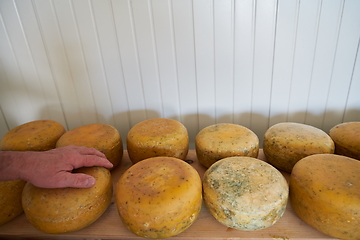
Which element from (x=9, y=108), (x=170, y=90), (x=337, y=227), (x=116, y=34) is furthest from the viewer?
(x=9, y=108)

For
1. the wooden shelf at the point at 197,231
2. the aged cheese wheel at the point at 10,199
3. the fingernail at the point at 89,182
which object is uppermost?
the fingernail at the point at 89,182

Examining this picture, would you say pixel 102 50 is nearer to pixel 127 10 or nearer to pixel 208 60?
pixel 127 10

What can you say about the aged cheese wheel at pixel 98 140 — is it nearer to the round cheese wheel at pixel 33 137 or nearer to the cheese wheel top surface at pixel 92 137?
the cheese wheel top surface at pixel 92 137

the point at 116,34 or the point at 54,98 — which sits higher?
the point at 116,34

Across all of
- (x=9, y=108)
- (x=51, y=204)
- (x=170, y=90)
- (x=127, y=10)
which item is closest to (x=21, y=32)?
(x=9, y=108)

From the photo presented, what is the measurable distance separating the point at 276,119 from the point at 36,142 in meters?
1.44

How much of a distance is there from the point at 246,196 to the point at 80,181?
627 mm

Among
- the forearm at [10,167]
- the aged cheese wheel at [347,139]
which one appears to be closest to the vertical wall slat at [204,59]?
the aged cheese wheel at [347,139]

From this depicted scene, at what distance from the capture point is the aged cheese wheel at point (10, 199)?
34.6 inches

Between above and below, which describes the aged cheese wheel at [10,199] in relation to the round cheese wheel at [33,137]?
below

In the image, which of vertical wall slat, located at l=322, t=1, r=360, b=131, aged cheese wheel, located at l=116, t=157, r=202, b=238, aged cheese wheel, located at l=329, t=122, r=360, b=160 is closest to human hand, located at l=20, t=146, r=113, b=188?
aged cheese wheel, located at l=116, t=157, r=202, b=238

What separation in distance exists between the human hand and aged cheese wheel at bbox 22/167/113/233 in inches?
1.3

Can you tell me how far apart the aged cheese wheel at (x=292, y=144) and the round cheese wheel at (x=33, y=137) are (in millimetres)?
1187

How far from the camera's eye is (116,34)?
1.22 m
